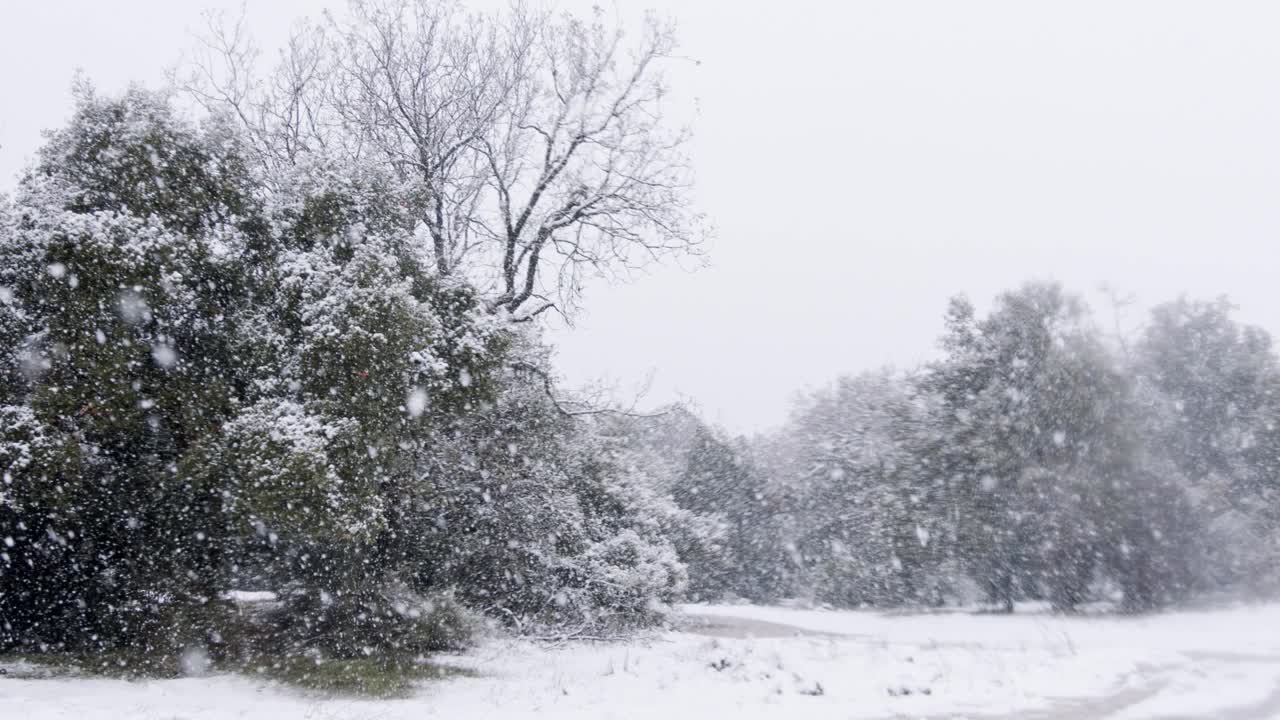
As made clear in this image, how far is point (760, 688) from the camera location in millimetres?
10539

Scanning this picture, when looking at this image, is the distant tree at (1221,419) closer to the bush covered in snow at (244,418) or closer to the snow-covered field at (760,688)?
the snow-covered field at (760,688)

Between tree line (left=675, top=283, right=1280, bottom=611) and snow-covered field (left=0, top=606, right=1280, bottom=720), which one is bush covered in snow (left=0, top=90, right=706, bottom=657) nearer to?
snow-covered field (left=0, top=606, right=1280, bottom=720)

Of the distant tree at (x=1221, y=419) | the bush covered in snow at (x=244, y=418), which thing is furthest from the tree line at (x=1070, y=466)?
the bush covered in snow at (x=244, y=418)

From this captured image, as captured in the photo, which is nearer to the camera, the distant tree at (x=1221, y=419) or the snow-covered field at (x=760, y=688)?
the snow-covered field at (x=760, y=688)

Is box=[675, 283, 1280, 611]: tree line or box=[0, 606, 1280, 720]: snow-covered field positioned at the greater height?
box=[675, 283, 1280, 611]: tree line

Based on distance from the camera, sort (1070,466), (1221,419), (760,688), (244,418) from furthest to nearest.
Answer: (1221,419), (1070,466), (760,688), (244,418)

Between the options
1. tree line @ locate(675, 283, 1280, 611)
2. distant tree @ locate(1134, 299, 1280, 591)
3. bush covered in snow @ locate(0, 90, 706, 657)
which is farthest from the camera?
distant tree @ locate(1134, 299, 1280, 591)

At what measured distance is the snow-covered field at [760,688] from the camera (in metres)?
8.74

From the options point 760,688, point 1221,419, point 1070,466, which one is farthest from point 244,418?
point 1221,419

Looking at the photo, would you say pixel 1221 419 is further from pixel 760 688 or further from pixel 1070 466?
pixel 760 688

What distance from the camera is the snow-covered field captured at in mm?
8742

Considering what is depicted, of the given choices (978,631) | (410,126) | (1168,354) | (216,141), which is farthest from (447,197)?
(1168,354)

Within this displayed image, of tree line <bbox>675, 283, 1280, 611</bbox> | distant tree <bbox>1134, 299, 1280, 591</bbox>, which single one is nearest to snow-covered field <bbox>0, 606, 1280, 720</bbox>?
tree line <bbox>675, 283, 1280, 611</bbox>

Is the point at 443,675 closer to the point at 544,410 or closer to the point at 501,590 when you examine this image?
the point at 501,590
